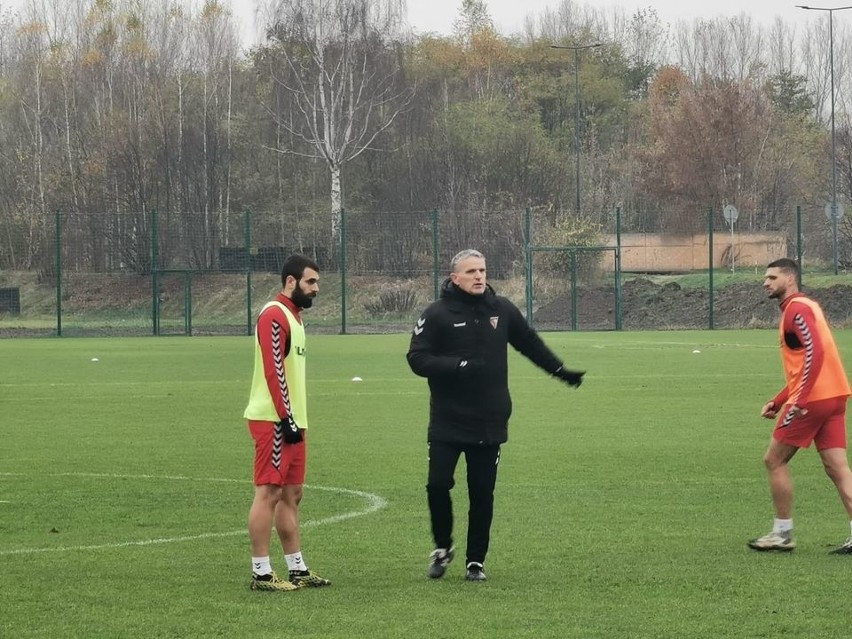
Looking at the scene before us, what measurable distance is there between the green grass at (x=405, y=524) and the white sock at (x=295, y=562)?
27 centimetres

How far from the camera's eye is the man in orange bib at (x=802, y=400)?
995 centimetres

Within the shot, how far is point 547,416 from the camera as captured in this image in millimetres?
19922

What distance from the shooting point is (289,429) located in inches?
348

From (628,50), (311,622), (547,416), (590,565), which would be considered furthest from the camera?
(628,50)

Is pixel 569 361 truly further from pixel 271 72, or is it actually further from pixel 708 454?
pixel 271 72

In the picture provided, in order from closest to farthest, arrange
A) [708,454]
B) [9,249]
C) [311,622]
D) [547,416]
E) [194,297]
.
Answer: [311,622], [708,454], [547,416], [194,297], [9,249]

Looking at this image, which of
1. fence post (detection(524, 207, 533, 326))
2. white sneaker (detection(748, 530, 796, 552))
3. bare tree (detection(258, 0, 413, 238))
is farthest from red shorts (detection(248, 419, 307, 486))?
bare tree (detection(258, 0, 413, 238))

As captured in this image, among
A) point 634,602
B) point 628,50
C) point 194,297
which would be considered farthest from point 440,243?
point 628,50

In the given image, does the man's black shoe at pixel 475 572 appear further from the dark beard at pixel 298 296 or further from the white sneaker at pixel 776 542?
the white sneaker at pixel 776 542

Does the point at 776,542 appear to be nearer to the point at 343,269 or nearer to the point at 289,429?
the point at 289,429

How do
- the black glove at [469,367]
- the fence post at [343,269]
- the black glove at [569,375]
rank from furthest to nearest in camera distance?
the fence post at [343,269] → the black glove at [569,375] → the black glove at [469,367]

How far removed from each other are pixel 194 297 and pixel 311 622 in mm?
41332

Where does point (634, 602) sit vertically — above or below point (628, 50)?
below

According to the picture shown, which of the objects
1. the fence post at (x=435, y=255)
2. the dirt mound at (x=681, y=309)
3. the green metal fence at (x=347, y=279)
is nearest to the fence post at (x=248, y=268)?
the green metal fence at (x=347, y=279)
